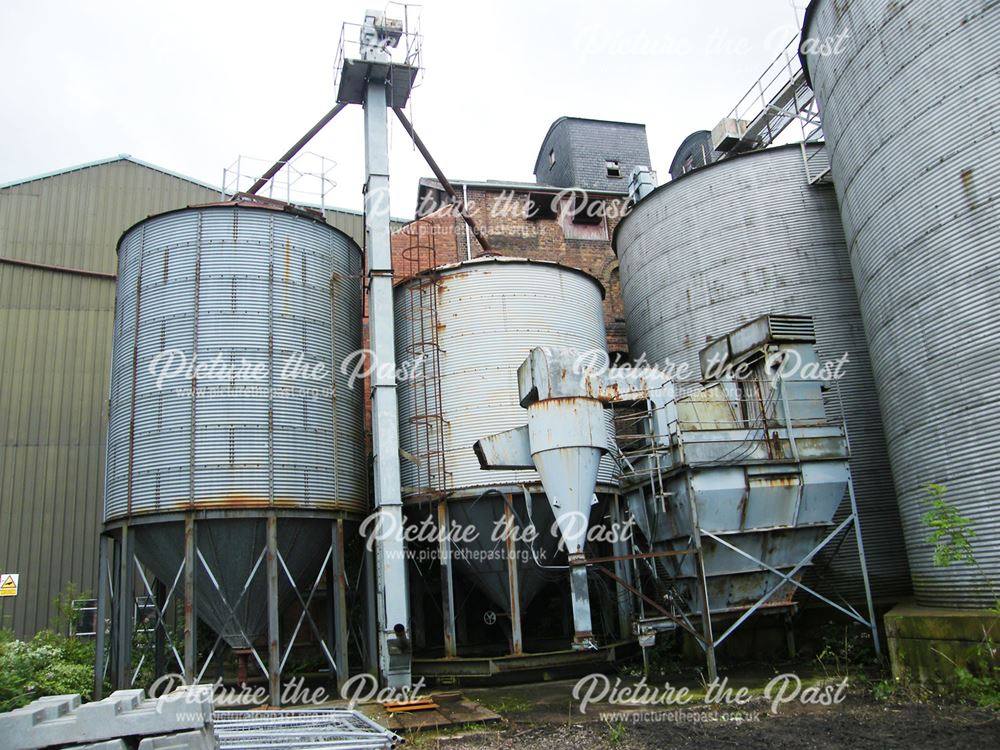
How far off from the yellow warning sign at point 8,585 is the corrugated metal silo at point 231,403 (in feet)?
22.0

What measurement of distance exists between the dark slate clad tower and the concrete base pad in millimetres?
21804

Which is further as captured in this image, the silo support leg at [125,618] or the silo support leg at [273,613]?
the silo support leg at [125,618]

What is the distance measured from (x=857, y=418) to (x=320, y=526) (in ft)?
36.7

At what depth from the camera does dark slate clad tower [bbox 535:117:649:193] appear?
31344mm

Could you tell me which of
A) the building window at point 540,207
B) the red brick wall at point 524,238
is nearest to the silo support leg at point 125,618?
the red brick wall at point 524,238

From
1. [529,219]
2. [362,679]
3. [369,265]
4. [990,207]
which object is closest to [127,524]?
[362,679]

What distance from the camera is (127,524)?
14.8m

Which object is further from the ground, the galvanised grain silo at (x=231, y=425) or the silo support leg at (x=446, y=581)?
the galvanised grain silo at (x=231, y=425)

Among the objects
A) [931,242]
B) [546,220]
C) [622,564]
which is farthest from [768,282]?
[546,220]

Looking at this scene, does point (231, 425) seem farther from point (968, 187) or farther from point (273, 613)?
point (968, 187)

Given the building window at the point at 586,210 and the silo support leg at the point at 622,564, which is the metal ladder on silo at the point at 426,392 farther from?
the building window at the point at 586,210

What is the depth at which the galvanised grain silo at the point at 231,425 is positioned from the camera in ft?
48.0

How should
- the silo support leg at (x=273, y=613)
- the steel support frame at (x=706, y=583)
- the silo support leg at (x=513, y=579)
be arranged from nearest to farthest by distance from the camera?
1. the steel support frame at (x=706, y=583)
2. the silo support leg at (x=273, y=613)
3. the silo support leg at (x=513, y=579)

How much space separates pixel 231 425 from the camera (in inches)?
593
